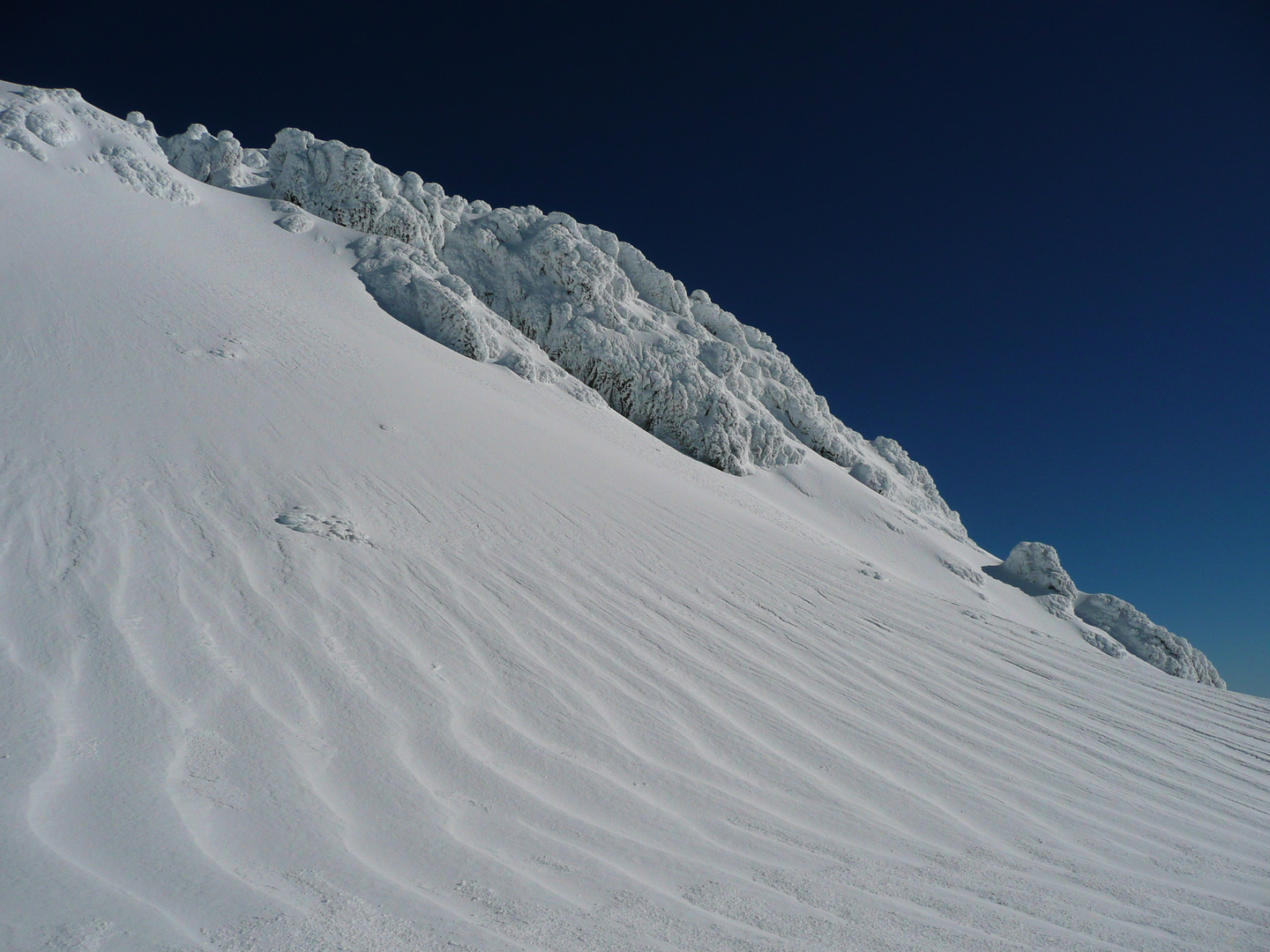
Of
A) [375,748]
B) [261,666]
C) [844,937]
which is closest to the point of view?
[844,937]

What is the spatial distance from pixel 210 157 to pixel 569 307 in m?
13.2

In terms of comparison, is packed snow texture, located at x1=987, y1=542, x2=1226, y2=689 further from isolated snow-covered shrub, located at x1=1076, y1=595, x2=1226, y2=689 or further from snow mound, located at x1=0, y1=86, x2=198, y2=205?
snow mound, located at x1=0, y1=86, x2=198, y2=205

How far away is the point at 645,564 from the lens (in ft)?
21.1

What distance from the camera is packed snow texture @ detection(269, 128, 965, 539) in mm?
20891

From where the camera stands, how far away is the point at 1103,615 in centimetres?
2250

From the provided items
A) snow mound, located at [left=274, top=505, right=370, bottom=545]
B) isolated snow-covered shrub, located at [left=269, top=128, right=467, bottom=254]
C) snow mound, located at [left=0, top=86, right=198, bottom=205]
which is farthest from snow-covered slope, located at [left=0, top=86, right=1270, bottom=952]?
isolated snow-covered shrub, located at [left=269, top=128, right=467, bottom=254]

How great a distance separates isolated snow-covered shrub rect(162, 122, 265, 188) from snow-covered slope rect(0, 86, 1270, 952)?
16.0 meters

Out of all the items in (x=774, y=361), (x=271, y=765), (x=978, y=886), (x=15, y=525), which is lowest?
(x=15, y=525)

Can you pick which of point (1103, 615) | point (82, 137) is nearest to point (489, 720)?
point (82, 137)

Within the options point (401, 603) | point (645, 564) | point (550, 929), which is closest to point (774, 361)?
point (645, 564)

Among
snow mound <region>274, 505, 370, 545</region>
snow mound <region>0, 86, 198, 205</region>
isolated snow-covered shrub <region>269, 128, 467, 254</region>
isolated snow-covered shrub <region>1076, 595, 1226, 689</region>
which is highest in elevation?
isolated snow-covered shrub <region>269, 128, 467, 254</region>

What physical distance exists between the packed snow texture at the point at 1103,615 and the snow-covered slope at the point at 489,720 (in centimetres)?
1785

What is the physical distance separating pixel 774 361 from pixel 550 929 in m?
30.6

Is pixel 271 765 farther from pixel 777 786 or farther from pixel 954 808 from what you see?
pixel 954 808
